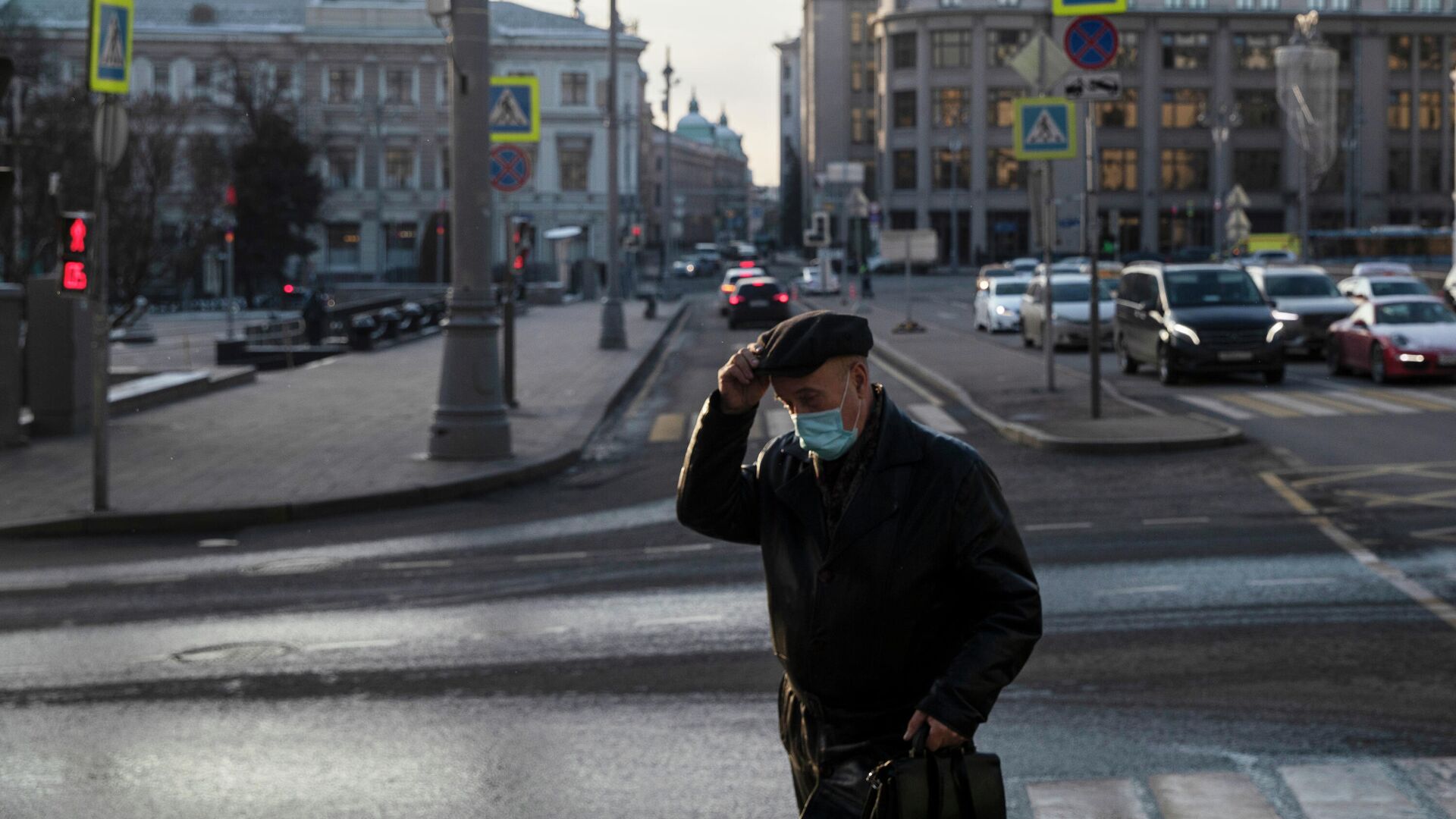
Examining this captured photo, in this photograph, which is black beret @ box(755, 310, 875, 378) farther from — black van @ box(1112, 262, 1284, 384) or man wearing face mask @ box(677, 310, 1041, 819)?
black van @ box(1112, 262, 1284, 384)

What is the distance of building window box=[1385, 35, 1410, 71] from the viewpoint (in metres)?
98.4

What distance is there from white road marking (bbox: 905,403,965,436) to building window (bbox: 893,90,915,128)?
275 feet

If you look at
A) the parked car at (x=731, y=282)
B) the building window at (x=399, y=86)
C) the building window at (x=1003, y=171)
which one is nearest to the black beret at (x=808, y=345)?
the parked car at (x=731, y=282)

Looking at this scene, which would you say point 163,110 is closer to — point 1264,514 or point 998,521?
point 1264,514

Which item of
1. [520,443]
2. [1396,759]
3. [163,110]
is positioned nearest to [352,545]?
[520,443]

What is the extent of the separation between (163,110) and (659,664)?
4616 centimetres

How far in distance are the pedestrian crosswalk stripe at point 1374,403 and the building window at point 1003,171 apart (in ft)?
265

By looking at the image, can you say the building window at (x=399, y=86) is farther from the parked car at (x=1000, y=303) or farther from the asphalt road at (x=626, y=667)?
the asphalt road at (x=626, y=667)

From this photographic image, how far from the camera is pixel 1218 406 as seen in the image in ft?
70.2

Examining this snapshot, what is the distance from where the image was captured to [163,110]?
5059 cm

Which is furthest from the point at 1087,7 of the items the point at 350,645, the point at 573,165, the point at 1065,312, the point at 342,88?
the point at 573,165

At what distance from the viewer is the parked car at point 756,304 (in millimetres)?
47344

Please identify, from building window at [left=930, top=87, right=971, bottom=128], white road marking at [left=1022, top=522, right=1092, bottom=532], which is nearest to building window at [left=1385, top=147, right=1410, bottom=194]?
building window at [left=930, top=87, right=971, bottom=128]

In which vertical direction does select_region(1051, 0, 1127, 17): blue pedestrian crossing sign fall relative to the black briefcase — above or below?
above
